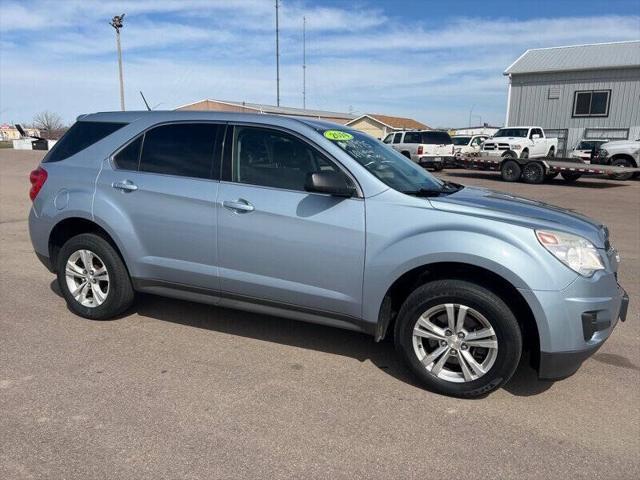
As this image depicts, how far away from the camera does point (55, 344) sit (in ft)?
13.2

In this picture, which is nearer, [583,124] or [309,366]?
[309,366]

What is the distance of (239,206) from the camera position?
12.2 feet

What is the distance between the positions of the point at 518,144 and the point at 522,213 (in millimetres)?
20694

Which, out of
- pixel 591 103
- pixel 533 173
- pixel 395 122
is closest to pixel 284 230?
pixel 533 173

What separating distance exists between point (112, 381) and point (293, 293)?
1336 millimetres

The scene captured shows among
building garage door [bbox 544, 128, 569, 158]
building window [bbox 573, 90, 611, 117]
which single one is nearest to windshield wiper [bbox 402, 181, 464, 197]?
building window [bbox 573, 90, 611, 117]

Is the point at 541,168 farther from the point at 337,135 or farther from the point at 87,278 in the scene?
the point at 87,278

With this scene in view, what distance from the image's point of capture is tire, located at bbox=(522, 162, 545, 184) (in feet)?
62.2

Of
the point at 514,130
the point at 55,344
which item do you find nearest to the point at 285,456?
the point at 55,344

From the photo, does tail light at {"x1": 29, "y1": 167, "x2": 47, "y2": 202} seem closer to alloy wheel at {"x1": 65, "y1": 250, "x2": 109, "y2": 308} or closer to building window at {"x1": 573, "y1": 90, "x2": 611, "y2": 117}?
alloy wheel at {"x1": 65, "y1": 250, "x2": 109, "y2": 308}

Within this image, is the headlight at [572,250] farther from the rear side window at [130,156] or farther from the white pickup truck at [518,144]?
the white pickup truck at [518,144]

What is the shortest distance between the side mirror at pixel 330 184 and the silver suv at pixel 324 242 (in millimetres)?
13

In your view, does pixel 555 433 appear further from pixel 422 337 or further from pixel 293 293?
pixel 293 293

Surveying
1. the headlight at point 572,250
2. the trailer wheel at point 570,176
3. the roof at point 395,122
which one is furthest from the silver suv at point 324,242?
the roof at point 395,122
